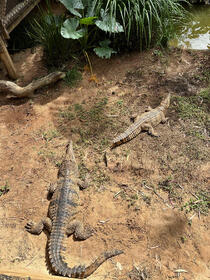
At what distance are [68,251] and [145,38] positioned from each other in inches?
175

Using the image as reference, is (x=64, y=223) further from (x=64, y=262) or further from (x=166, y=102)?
(x=166, y=102)

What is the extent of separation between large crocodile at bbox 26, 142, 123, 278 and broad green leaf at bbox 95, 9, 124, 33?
268 cm

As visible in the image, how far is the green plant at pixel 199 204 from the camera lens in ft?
10.7

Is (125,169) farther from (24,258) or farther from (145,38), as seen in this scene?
(145,38)

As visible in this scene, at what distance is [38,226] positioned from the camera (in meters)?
3.17

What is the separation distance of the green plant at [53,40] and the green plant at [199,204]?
3966 millimetres

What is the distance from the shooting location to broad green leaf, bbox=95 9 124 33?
16.0 feet

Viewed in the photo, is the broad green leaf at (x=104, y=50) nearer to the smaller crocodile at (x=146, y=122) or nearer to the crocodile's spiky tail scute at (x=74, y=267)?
the smaller crocodile at (x=146, y=122)

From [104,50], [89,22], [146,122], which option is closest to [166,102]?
[146,122]

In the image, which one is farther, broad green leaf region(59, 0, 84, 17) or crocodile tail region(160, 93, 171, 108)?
broad green leaf region(59, 0, 84, 17)

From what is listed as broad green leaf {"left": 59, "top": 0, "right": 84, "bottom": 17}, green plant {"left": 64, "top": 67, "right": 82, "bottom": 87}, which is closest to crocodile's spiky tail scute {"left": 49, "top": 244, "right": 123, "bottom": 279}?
green plant {"left": 64, "top": 67, "right": 82, "bottom": 87}

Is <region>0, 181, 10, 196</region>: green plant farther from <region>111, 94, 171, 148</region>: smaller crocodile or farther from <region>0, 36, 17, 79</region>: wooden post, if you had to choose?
<region>0, 36, 17, 79</region>: wooden post

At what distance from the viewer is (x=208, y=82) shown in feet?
16.1

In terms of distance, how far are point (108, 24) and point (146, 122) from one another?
220 cm
